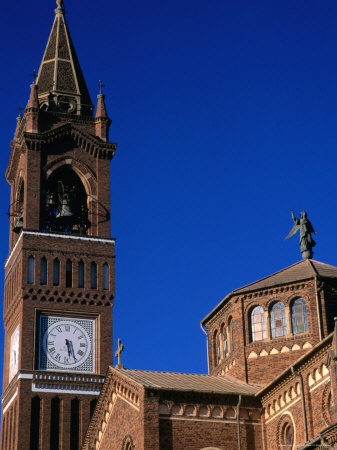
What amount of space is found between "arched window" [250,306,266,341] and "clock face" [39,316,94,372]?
1323 cm

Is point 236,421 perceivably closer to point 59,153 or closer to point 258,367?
point 258,367

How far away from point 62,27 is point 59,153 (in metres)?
10.2

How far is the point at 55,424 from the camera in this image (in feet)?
165

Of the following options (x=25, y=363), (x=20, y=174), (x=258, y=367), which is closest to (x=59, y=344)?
(x=25, y=363)

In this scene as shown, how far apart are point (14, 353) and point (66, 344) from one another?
300cm

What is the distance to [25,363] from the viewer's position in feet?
166

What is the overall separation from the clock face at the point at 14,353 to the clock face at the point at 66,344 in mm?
1418

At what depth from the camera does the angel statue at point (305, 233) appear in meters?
43.2

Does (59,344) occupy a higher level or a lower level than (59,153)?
lower

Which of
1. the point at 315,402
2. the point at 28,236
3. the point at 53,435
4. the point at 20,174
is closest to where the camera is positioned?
the point at 315,402

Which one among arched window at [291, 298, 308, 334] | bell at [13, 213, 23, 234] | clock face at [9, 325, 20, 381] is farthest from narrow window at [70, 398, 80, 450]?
arched window at [291, 298, 308, 334]

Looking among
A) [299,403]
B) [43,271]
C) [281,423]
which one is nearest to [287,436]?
[281,423]

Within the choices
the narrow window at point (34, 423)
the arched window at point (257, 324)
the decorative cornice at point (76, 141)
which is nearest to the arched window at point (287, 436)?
the arched window at point (257, 324)

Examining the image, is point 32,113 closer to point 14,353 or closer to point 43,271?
point 43,271
